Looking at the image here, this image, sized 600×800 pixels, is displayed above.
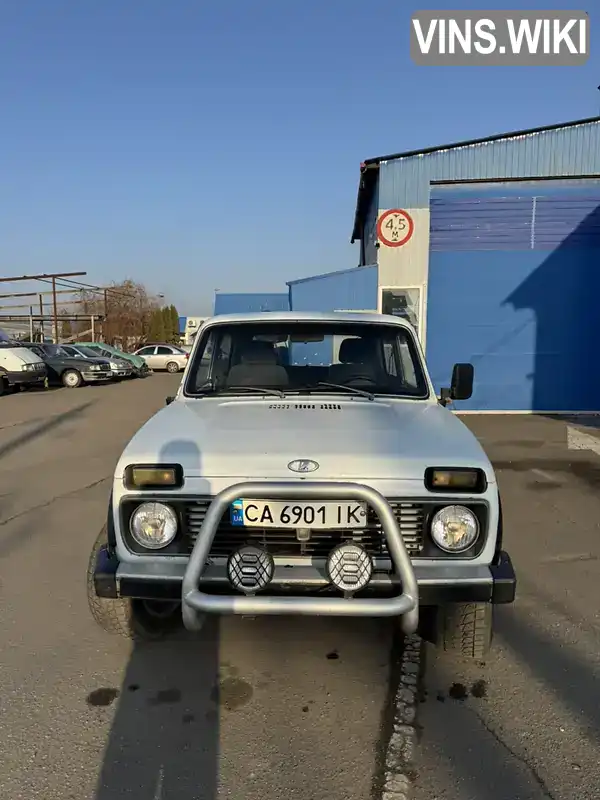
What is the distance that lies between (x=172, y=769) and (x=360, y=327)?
113 inches

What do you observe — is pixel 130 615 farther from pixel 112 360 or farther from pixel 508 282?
pixel 112 360

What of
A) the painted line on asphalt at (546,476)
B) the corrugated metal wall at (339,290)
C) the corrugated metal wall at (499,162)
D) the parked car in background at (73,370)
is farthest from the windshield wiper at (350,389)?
the parked car in background at (73,370)

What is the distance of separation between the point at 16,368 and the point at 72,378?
3.65 meters

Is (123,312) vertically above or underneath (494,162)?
underneath

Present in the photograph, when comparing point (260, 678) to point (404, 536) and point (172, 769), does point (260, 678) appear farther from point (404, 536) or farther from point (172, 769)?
point (404, 536)

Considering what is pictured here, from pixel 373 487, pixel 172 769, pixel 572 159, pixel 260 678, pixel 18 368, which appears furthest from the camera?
pixel 18 368

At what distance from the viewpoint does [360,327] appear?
4219 mm

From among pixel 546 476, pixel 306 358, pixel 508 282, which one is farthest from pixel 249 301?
pixel 306 358

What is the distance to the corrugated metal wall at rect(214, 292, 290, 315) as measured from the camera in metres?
23.7

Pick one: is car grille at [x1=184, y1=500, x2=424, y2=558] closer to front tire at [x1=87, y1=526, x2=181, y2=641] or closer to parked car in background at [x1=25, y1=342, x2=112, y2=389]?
front tire at [x1=87, y1=526, x2=181, y2=641]

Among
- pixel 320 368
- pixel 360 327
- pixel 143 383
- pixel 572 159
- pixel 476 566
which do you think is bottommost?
pixel 143 383

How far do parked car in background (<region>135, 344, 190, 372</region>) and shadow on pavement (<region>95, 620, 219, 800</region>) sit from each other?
27.4 metres

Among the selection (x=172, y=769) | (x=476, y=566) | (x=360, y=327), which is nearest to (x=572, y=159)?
(x=360, y=327)

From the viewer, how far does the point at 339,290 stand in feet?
46.9
